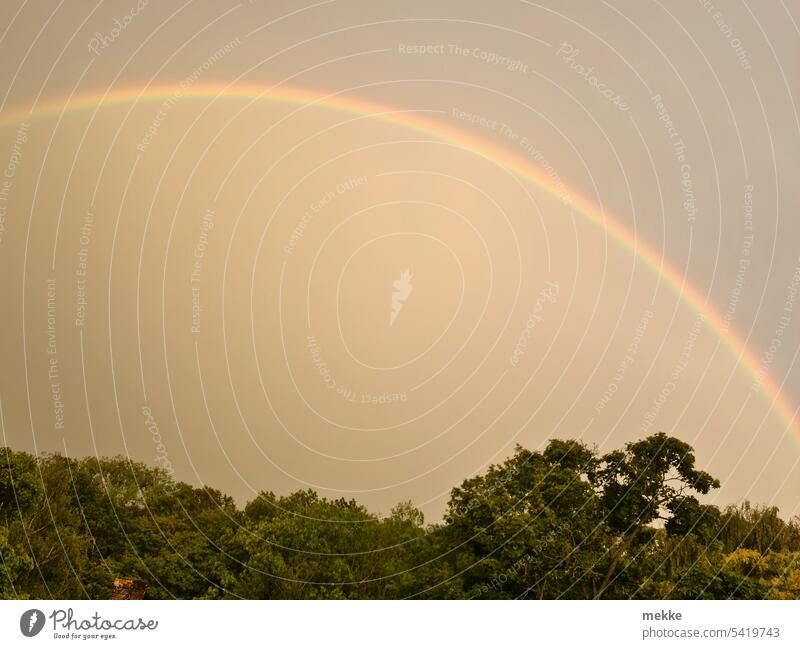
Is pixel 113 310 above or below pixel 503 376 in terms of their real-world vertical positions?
above

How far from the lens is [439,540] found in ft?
108

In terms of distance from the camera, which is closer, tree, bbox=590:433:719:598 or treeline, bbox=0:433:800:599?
treeline, bbox=0:433:800:599

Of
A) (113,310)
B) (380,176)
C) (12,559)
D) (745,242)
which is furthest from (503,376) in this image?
(12,559)

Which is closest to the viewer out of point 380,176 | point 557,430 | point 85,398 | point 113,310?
point 85,398

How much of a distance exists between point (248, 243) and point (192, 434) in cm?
1843

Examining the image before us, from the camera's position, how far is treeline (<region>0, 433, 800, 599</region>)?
30953 mm

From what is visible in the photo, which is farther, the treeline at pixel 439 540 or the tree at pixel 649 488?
the tree at pixel 649 488

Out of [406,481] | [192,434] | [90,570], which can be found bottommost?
[90,570]

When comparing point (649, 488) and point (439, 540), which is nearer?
point (439, 540)

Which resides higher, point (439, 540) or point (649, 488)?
point (649, 488)

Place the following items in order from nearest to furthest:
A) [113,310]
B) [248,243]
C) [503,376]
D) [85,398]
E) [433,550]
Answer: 1. [433,550]
2. [85,398]
3. [113,310]
4. [503,376]
5. [248,243]

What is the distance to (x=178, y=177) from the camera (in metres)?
43.8

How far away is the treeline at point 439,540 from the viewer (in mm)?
30953

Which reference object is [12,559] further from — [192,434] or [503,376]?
[503,376]
